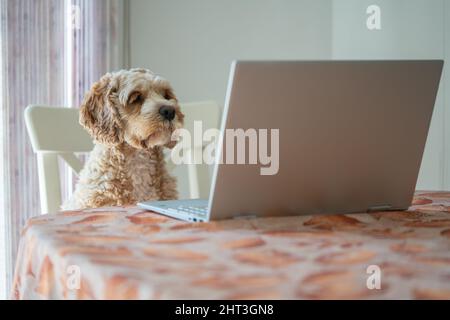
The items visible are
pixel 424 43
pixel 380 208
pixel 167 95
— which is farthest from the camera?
pixel 424 43

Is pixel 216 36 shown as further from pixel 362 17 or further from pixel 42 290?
pixel 42 290

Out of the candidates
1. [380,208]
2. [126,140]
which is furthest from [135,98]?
[380,208]

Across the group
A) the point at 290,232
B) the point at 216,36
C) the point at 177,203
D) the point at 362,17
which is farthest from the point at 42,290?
the point at 216,36

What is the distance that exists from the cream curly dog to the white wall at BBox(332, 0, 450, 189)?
1.40 meters

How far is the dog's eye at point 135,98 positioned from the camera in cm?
184

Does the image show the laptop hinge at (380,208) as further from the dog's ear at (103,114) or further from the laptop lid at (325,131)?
the dog's ear at (103,114)

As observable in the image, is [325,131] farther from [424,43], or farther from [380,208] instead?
[424,43]

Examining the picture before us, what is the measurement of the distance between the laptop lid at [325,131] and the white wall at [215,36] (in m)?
2.55

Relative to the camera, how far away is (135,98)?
6.09 ft

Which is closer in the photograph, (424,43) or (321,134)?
(321,134)

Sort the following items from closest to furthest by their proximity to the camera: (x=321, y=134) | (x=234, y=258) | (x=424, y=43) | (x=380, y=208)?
1. (x=234, y=258)
2. (x=321, y=134)
3. (x=380, y=208)
4. (x=424, y=43)

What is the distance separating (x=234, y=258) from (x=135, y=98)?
133 centimetres

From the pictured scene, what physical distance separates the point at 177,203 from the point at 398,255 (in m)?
0.52

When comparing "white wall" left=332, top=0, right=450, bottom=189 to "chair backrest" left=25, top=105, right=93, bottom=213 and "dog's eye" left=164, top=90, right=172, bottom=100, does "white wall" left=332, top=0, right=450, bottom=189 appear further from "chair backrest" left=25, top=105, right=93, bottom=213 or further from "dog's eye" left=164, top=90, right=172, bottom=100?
"chair backrest" left=25, top=105, right=93, bottom=213
